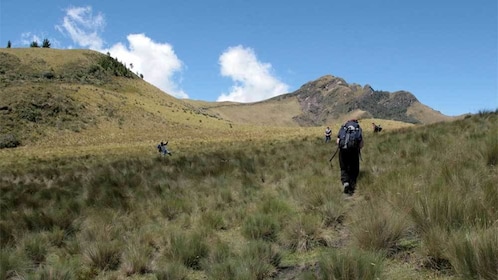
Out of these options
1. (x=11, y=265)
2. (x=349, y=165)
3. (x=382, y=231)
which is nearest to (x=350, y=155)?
(x=349, y=165)

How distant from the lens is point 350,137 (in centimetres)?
1029

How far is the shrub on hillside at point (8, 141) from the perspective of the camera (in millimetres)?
48166

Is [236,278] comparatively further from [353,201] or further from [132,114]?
[132,114]

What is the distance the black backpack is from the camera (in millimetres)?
10219

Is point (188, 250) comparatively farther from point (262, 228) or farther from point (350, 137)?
point (350, 137)

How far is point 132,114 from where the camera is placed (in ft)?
246

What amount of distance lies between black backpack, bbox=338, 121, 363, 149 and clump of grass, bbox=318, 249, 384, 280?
5.34 m

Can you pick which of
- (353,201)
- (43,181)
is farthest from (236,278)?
(43,181)

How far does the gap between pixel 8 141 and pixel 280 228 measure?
1971 inches

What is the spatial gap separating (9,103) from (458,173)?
214 ft

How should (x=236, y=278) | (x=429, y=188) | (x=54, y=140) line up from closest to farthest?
(x=236, y=278), (x=429, y=188), (x=54, y=140)

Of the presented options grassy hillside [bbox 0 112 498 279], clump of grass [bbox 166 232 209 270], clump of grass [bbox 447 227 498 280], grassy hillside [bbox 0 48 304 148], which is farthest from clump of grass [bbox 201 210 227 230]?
grassy hillside [bbox 0 48 304 148]

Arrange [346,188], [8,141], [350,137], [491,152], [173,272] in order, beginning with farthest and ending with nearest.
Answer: [8,141] → [350,137] → [491,152] → [346,188] → [173,272]

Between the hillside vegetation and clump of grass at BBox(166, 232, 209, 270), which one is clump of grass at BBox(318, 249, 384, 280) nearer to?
clump of grass at BBox(166, 232, 209, 270)
